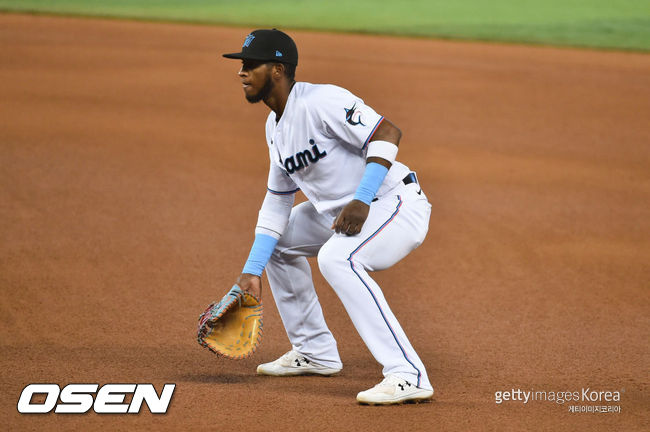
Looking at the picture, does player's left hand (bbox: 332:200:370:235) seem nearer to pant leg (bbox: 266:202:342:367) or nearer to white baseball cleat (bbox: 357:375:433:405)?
pant leg (bbox: 266:202:342:367)

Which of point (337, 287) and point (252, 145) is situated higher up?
point (337, 287)

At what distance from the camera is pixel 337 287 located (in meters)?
4.32

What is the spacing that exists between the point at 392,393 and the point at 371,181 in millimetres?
1003

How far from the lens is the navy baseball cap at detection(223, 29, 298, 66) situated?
4.40 m

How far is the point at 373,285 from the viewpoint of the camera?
4.34 m

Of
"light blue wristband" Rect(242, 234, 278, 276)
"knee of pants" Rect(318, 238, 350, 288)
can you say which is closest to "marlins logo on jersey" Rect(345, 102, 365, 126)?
"knee of pants" Rect(318, 238, 350, 288)

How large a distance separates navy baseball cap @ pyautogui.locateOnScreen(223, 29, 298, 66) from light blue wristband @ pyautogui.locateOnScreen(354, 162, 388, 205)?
27.4 inches

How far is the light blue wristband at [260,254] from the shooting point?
15.2 ft

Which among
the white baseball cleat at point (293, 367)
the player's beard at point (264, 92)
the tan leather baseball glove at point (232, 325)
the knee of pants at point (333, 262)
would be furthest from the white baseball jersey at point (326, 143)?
the white baseball cleat at point (293, 367)

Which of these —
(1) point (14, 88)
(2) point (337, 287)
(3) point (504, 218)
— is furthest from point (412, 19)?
(2) point (337, 287)

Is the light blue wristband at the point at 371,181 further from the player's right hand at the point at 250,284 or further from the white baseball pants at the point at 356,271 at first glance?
the player's right hand at the point at 250,284

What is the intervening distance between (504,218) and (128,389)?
4989 mm

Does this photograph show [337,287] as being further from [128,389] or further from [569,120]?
[569,120]

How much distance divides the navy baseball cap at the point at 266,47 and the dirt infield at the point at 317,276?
1.65m
